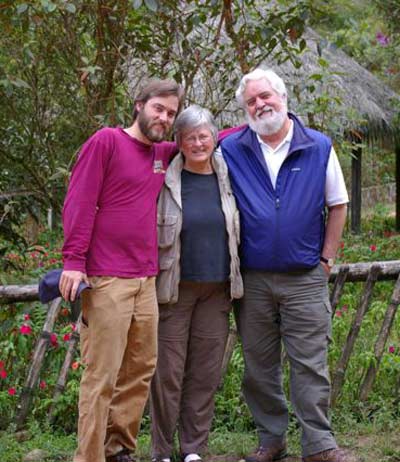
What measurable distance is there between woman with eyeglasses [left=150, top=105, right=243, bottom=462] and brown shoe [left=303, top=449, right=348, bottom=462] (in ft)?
1.79

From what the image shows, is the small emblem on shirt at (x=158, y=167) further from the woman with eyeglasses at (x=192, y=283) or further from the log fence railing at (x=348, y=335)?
the log fence railing at (x=348, y=335)

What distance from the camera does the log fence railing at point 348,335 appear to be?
4672 mm

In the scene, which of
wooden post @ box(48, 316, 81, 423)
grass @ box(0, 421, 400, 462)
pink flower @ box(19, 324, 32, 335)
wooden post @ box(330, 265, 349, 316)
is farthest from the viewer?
wooden post @ box(330, 265, 349, 316)

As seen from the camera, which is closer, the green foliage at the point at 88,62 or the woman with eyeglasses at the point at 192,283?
the woman with eyeglasses at the point at 192,283

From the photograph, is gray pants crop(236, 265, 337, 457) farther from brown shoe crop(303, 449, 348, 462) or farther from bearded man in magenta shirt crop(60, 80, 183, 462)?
bearded man in magenta shirt crop(60, 80, 183, 462)

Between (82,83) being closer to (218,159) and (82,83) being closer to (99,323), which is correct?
(218,159)

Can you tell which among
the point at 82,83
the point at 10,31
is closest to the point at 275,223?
the point at 82,83

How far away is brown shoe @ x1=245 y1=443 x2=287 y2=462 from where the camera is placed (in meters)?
4.17

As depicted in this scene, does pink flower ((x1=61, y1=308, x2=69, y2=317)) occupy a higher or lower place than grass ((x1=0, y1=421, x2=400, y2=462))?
higher

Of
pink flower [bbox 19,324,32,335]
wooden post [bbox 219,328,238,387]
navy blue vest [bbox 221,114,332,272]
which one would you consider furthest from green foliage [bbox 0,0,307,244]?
wooden post [bbox 219,328,238,387]

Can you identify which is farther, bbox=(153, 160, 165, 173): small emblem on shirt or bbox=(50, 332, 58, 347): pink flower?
bbox=(50, 332, 58, 347): pink flower

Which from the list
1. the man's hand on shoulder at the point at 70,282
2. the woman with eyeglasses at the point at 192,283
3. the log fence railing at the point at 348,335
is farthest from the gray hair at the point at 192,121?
the log fence railing at the point at 348,335

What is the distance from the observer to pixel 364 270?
4.98m

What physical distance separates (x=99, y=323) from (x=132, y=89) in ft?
7.63
